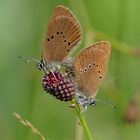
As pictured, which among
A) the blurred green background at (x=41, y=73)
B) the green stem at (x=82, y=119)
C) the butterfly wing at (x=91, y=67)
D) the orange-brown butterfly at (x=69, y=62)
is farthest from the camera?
the blurred green background at (x=41, y=73)

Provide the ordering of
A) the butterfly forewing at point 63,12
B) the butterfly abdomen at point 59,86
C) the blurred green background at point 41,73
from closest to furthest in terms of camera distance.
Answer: the butterfly abdomen at point 59,86 → the butterfly forewing at point 63,12 → the blurred green background at point 41,73

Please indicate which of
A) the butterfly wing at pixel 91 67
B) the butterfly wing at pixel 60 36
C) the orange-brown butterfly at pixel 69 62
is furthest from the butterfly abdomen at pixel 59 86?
the butterfly wing at pixel 60 36

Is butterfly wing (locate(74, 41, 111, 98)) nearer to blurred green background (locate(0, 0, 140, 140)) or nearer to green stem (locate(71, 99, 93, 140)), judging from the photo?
green stem (locate(71, 99, 93, 140))

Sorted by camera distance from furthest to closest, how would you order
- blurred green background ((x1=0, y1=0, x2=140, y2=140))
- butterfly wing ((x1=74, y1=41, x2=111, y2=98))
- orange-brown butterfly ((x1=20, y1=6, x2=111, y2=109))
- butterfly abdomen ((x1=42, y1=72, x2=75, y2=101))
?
1. blurred green background ((x1=0, y1=0, x2=140, y2=140))
2. butterfly wing ((x1=74, y1=41, x2=111, y2=98))
3. orange-brown butterfly ((x1=20, y1=6, x2=111, y2=109))
4. butterfly abdomen ((x1=42, y1=72, x2=75, y2=101))

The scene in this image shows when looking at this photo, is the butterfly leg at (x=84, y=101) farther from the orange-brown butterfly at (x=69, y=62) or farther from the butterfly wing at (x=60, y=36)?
the butterfly wing at (x=60, y=36)

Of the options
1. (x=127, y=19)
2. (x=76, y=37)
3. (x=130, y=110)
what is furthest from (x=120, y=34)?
(x=76, y=37)

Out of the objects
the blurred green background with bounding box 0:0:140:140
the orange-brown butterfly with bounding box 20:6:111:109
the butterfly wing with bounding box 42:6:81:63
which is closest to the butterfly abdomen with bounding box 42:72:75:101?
the orange-brown butterfly with bounding box 20:6:111:109

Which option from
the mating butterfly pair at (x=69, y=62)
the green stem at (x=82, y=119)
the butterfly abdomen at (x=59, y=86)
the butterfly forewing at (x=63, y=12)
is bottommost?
the green stem at (x=82, y=119)

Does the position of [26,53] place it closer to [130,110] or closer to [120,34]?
[120,34]
